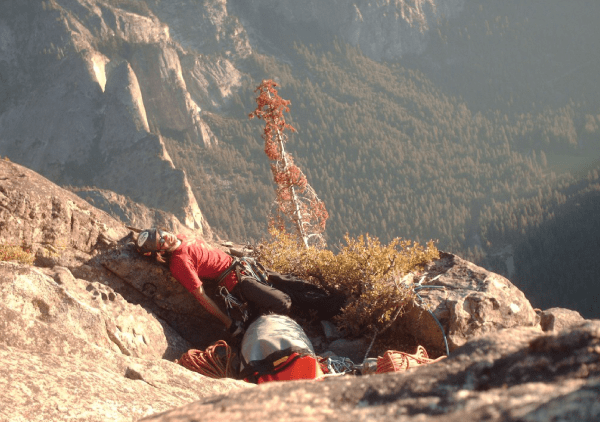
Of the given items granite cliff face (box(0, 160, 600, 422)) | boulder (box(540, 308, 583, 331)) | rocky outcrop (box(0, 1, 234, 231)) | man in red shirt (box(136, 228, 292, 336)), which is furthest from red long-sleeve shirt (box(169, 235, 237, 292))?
rocky outcrop (box(0, 1, 234, 231))

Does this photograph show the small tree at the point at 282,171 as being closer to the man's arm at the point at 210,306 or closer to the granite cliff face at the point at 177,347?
the granite cliff face at the point at 177,347

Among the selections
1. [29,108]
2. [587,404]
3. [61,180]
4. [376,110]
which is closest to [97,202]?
[61,180]

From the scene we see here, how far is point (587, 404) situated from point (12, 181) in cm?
860

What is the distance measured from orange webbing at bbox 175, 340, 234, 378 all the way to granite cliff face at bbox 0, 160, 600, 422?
63 cm

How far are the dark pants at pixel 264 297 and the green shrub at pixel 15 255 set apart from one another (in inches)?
122

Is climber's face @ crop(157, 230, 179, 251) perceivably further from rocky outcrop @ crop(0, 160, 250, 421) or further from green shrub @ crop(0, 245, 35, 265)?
green shrub @ crop(0, 245, 35, 265)

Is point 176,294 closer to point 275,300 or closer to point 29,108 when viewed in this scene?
point 275,300

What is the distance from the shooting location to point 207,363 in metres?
6.66

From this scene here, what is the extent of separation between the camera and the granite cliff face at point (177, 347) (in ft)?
6.73

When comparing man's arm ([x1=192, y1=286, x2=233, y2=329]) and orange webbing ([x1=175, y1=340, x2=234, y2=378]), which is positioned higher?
man's arm ([x1=192, y1=286, x2=233, y2=329])

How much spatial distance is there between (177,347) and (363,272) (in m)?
3.21

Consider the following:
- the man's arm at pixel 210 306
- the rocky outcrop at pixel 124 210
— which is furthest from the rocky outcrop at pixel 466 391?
the rocky outcrop at pixel 124 210

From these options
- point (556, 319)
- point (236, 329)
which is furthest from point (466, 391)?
point (556, 319)

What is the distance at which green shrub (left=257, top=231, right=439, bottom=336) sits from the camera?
26.3 ft
